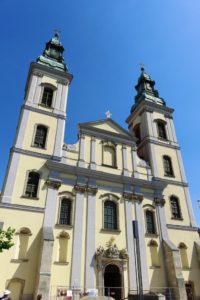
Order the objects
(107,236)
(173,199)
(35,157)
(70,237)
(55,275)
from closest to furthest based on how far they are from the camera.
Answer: (55,275), (70,237), (107,236), (35,157), (173,199)

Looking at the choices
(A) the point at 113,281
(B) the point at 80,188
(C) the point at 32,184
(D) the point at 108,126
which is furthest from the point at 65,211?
(D) the point at 108,126

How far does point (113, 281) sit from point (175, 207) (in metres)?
8.62

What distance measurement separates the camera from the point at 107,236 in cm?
1722

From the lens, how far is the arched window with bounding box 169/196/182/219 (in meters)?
21.2

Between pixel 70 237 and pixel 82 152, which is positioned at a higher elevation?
pixel 82 152

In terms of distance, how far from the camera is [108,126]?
23.3 metres

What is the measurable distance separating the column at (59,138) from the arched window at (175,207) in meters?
10.8

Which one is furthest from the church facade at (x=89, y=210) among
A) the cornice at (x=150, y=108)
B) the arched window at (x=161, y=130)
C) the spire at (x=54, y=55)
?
the cornice at (x=150, y=108)

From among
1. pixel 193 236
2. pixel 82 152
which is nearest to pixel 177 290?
pixel 193 236

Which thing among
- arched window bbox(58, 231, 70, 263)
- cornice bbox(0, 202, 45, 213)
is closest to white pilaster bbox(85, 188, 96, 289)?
arched window bbox(58, 231, 70, 263)

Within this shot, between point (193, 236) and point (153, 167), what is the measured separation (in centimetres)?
673

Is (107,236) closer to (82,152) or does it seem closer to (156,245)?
(156,245)

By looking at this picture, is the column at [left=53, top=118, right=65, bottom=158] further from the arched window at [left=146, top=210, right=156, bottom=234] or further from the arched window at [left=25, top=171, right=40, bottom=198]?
the arched window at [left=146, top=210, right=156, bottom=234]

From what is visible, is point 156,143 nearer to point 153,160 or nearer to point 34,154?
point 153,160
